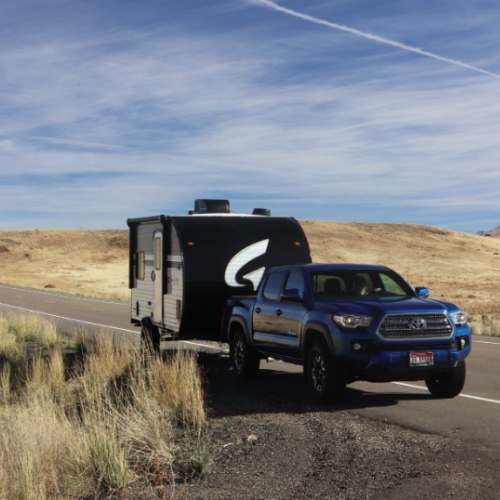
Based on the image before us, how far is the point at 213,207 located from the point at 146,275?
1.98 meters

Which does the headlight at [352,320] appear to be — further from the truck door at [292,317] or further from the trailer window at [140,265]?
the trailer window at [140,265]

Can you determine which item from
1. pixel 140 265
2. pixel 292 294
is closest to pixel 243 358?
pixel 292 294

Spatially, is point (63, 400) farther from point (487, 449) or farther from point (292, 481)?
point (487, 449)

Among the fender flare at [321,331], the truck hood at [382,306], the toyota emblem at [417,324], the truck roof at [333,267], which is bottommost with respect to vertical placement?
the fender flare at [321,331]

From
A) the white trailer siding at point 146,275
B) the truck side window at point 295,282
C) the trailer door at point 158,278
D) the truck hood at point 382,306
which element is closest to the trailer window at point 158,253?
the trailer door at point 158,278

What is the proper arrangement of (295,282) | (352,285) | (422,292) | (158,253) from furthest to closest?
(158,253) → (295,282) → (352,285) → (422,292)

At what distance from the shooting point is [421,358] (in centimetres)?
986

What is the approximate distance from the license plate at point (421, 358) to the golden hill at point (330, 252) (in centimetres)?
5599

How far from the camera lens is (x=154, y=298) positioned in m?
15.5

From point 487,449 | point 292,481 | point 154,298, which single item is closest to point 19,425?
point 292,481

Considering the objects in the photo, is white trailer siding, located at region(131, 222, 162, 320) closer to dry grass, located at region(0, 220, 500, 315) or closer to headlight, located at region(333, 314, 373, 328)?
headlight, located at region(333, 314, 373, 328)

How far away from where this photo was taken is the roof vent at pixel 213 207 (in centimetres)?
1585

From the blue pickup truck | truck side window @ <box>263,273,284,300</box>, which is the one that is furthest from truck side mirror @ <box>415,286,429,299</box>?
truck side window @ <box>263,273,284,300</box>

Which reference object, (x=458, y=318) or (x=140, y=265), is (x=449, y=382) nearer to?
(x=458, y=318)
